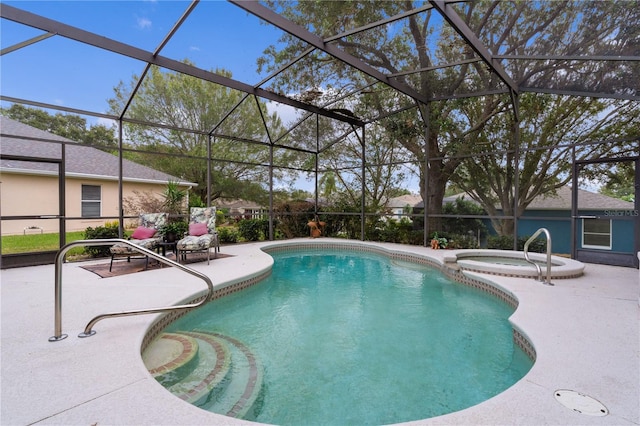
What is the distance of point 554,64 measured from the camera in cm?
583

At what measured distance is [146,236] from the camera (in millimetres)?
5828

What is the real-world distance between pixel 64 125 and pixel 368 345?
16075 millimetres

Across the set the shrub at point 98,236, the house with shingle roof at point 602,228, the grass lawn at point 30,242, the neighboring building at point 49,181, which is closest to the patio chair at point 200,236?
the neighboring building at point 49,181

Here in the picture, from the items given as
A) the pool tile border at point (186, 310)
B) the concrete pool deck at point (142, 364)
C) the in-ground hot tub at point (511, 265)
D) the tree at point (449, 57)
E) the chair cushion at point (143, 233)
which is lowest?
the pool tile border at point (186, 310)

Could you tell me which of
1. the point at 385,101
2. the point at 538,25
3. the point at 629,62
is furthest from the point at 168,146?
the point at 629,62

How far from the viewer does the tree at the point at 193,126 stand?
12648mm

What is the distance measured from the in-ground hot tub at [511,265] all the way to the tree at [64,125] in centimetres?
1282

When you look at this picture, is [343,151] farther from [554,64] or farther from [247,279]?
[247,279]

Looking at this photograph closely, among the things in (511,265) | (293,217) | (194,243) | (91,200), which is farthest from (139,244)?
(511,265)

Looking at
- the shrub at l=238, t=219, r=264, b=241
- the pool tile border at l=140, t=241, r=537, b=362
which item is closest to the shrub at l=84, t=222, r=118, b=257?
the shrub at l=238, t=219, r=264, b=241

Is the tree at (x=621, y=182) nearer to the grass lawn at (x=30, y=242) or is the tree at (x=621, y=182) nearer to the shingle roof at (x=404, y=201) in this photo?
the shingle roof at (x=404, y=201)

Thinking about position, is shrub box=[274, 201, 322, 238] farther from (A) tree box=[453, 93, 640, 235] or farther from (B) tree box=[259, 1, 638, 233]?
(A) tree box=[453, 93, 640, 235]

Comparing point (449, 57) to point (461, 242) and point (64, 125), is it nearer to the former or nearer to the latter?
point (461, 242)

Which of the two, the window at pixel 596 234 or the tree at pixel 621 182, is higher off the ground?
the tree at pixel 621 182
